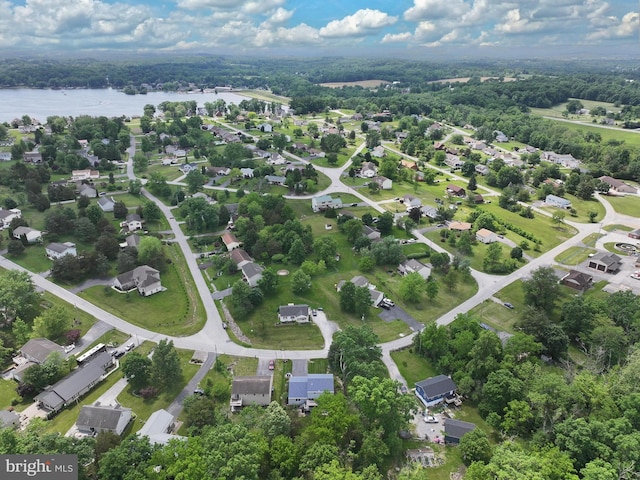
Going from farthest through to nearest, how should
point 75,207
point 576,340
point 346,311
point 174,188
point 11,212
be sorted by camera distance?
point 174,188
point 75,207
point 11,212
point 346,311
point 576,340

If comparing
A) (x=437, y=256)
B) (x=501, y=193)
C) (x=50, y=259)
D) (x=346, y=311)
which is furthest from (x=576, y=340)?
(x=50, y=259)

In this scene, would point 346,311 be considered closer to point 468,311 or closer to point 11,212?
point 468,311

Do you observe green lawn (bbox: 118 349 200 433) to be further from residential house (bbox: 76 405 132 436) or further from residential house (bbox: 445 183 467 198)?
residential house (bbox: 445 183 467 198)

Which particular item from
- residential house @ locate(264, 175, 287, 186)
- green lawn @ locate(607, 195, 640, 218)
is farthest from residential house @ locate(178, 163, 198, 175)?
green lawn @ locate(607, 195, 640, 218)

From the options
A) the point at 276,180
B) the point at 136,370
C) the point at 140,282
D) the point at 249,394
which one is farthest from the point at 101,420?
the point at 276,180

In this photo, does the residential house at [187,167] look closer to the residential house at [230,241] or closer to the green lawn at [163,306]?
the residential house at [230,241]

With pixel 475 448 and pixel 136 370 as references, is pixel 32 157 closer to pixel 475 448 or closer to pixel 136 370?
pixel 136 370

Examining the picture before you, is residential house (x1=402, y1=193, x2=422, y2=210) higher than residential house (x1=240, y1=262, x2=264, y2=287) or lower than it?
lower
